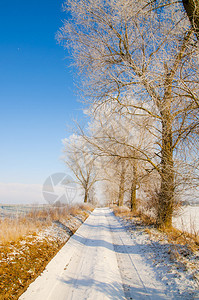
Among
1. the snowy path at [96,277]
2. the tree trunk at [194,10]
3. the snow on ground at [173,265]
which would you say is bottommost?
the snowy path at [96,277]

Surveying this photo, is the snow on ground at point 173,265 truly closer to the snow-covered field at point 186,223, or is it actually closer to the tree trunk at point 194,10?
the snow-covered field at point 186,223

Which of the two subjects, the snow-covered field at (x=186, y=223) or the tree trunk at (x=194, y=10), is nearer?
the tree trunk at (x=194, y=10)

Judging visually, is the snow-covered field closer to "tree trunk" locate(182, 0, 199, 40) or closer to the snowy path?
the snowy path

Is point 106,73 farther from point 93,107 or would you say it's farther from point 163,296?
point 163,296

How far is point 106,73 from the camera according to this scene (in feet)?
16.8

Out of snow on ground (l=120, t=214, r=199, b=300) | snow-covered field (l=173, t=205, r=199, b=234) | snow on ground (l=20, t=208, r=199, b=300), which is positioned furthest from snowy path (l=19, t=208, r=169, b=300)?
snow-covered field (l=173, t=205, r=199, b=234)

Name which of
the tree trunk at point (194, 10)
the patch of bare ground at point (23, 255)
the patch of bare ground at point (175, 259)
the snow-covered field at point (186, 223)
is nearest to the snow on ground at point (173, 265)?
the patch of bare ground at point (175, 259)

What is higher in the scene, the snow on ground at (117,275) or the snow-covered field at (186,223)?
the snow-covered field at (186,223)

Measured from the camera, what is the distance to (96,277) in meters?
3.43

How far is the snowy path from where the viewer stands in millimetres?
2902

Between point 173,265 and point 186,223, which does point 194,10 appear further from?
point 186,223

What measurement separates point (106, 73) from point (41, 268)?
5.17 meters

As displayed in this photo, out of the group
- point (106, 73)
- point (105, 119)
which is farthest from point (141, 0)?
point (105, 119)

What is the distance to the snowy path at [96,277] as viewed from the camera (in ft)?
9.52
